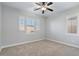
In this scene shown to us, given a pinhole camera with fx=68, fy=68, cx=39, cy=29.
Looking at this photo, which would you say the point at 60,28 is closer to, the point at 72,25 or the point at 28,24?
the point at 72,25

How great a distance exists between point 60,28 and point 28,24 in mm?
2330

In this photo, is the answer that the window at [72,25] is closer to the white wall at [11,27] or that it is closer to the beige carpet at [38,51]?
the beige carpet at [38,51]

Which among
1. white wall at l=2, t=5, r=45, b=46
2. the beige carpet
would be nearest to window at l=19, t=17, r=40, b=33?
white wall at l=2, t=5, r=45, b=46

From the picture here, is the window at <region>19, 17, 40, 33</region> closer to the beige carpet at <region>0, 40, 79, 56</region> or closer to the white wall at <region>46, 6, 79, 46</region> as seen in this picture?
the white wall at <region>46, 6, 79, 46</region>

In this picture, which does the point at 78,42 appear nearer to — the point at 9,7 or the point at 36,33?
the point at 36,33

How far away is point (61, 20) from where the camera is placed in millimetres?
4816

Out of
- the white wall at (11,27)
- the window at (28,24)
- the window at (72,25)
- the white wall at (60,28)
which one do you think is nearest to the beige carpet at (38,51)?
the white wall at (11,27)

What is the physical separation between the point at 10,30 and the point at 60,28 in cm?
333

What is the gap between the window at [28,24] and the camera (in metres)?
4.49

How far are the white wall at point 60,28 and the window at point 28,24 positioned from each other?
3.65ft

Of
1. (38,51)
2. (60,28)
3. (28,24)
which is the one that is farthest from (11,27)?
(60,28)

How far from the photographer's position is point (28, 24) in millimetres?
4941

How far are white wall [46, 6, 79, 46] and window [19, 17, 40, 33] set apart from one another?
111 cm

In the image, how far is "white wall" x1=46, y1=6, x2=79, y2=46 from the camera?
397 centimetres
